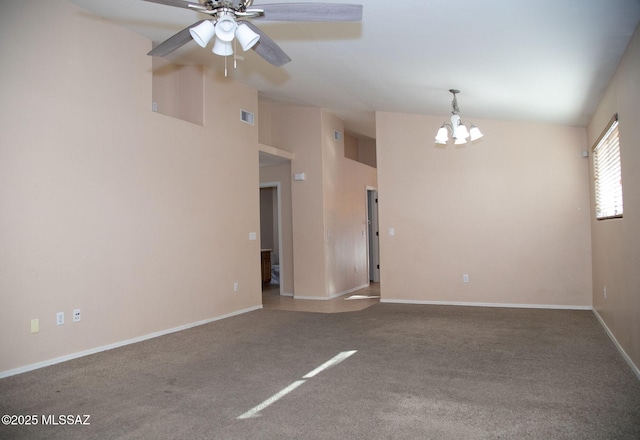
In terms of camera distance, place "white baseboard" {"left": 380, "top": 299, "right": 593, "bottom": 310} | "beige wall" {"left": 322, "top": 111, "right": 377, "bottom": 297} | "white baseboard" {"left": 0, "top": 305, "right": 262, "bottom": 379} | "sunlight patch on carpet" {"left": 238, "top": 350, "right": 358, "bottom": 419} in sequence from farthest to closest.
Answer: "beige wall" {"left": 322, "top": 111, "right": 377, "bottom": 297}, "white baseboard" {"left": 380, "top": 299, "right": 593, "bottom": 310}, "white baseboard" {"left": 0, "top": 305, "right": 262, "bottom": 379}, "sunlight patch on carpet" {"left": 238, "top": 350, "right": 358, "bottom": 419}

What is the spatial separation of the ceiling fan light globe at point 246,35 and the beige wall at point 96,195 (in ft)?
7.04

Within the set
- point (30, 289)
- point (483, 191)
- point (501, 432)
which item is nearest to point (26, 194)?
point (30, 289)

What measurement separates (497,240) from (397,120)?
2202 millimetres

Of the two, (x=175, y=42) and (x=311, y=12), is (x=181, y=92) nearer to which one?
(x=175, y=42)

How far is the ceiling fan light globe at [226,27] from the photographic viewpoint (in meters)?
2.45

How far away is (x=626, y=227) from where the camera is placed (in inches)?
138

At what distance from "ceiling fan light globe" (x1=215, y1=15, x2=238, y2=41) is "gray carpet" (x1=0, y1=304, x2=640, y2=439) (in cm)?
209

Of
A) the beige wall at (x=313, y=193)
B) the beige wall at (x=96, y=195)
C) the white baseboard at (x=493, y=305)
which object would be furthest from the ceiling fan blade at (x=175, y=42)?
the white baseboard at (x=493, y=305)

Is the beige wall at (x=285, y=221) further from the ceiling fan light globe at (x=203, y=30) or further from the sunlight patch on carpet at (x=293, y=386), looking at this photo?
the ceiling fan light globe at (x=203, y=30)

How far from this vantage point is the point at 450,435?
2.34 metres

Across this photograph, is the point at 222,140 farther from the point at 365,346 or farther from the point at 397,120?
the point at 365,346

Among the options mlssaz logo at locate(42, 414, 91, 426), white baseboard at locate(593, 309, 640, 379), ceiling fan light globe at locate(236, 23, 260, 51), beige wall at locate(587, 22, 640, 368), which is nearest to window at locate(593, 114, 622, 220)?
beige wall at locate(587, 22, 640, 368)

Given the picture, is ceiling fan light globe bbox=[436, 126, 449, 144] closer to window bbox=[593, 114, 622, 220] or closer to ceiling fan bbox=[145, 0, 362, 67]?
window bbox=[593, 114, 622, 220]

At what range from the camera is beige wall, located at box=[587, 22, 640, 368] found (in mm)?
3100
